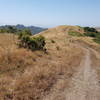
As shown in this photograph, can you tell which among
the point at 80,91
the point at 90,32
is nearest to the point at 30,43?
the point at 80,91

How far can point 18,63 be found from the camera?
1262 centimetres

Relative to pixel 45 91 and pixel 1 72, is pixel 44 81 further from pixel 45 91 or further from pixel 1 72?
pixel 1 72

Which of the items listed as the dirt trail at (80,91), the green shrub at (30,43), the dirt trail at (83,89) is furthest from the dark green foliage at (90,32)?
the dirt trail at (80,91)

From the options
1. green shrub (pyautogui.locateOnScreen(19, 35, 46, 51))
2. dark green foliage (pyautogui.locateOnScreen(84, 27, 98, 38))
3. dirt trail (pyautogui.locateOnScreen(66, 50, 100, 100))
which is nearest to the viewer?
dirt trail (pyautogui.locateOnScreen(66, 50, 100, 100))

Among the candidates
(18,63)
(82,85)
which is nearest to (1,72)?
(18,63)

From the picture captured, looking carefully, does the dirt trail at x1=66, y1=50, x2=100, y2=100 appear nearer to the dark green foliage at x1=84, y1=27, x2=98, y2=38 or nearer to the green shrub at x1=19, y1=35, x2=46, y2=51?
the green shrub at x1=19, y1=35, x2=46, y2=51

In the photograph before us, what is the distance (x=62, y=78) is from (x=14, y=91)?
431 centimetres

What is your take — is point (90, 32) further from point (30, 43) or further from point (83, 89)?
point (83, 89)

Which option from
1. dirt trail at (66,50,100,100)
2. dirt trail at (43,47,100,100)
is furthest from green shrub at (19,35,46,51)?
dirt trail at (43,47,100,100)

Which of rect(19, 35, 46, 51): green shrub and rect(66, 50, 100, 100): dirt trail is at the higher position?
rect(19, 35, 46, 51): green shrub

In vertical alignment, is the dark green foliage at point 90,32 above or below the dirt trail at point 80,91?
above

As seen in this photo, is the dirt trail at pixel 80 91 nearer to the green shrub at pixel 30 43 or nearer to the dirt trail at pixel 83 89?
the dirt trail at pixel 83 89

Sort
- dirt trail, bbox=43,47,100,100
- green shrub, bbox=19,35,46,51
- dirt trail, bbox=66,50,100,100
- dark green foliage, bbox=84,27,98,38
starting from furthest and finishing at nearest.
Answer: dark green foliage, bbox=84,27,98,38 < green shrub, bbox=19,35,46,51 < dirt trail, bbox=66,50,100,100 < dirt trail, bbox=43,47,100,100

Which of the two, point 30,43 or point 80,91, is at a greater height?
point 30,43
